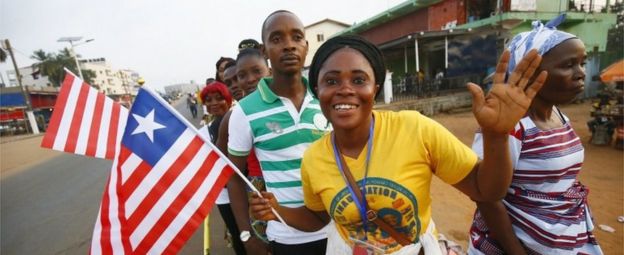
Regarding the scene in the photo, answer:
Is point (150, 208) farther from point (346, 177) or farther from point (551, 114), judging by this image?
point (551, 114)

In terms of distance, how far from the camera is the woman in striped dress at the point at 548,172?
1453mm

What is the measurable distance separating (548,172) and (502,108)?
684 mm

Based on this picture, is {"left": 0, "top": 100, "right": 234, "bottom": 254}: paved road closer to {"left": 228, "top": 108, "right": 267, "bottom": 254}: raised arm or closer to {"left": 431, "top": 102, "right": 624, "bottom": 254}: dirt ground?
{"left": 228, "top": 108, "right": 267, "bottom": 254}: raised arm

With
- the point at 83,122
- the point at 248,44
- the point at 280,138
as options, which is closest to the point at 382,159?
the point at 280,138

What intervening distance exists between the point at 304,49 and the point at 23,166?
1355 centimetres

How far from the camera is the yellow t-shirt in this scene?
1.19m

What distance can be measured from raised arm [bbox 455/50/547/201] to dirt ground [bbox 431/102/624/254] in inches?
117

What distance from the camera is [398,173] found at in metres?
1.20

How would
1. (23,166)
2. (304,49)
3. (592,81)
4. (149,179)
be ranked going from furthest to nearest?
(592,81), (23,166), (304,49), (149,179)

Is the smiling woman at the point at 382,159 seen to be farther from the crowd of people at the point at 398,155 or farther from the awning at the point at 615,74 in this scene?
the awning at the point at 615,74

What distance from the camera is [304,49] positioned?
6.70 feet

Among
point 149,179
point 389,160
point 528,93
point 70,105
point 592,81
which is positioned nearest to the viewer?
point 528,93

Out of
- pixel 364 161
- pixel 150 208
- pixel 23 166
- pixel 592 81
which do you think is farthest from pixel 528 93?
pixel 592 81

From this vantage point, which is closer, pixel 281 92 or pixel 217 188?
pixel 217 188
